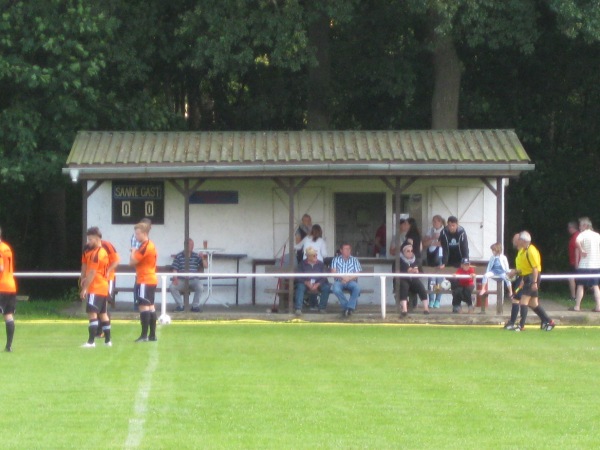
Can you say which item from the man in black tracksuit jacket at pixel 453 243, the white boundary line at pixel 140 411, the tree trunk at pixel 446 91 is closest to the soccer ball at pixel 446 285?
the man in black tracksuit jacket at pixel 453 243

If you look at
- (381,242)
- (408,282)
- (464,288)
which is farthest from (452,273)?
(381,242)

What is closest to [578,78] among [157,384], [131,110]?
[131,110]

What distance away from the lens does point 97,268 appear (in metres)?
16.1

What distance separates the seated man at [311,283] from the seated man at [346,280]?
296 millimetres

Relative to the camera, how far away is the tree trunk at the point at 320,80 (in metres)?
28.9

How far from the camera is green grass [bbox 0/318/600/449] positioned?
9305mm

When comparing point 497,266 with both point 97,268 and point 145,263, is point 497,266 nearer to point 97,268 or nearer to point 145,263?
point 145,263

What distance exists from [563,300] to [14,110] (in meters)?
12.7

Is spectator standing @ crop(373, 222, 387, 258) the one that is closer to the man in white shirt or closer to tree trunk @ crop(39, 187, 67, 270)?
the man in white shirt

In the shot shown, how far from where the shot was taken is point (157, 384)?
12.2m

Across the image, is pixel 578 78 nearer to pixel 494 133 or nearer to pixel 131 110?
pixel 494 133

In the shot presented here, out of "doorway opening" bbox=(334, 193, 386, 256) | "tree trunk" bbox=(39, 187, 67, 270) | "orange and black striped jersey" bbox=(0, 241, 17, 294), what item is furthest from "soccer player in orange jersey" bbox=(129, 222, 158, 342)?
"tree trunk" bbox=(39, 187, 67, 270)

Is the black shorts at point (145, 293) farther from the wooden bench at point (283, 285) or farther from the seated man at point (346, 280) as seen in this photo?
the wooden bench at point (283, 285)

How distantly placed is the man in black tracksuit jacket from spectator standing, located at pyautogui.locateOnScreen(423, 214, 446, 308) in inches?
4.0
